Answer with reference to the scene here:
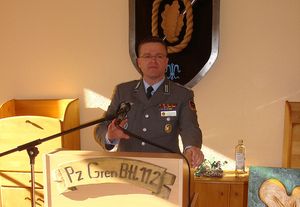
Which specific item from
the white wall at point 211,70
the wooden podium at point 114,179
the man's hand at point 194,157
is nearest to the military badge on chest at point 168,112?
the man's hand at point 194,157

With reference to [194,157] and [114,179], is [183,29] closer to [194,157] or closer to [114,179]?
[194,157]

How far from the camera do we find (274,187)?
2232mm

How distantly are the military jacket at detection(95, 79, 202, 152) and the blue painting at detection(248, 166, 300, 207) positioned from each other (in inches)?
39.0

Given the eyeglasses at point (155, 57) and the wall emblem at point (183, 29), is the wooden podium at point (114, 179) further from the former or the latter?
the wall emblem at point (183, 29)

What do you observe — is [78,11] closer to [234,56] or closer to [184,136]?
[234,56]

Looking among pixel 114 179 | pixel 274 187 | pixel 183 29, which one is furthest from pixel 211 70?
pixel 114 179

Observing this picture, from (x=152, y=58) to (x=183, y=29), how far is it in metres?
1.19

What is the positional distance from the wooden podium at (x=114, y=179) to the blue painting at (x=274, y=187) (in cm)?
144

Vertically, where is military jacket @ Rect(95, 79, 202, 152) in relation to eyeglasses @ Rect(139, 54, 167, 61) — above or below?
below

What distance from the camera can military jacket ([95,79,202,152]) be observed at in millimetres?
1522

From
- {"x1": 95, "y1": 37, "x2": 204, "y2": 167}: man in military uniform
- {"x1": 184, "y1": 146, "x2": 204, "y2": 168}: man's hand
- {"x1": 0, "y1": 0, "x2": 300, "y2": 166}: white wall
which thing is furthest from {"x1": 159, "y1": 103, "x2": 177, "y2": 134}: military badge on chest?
{"x1": 0, "y1": 0, "x2": 300, "y2": 166}: white wall

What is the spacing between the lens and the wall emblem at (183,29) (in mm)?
2545

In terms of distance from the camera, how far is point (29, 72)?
2932mm

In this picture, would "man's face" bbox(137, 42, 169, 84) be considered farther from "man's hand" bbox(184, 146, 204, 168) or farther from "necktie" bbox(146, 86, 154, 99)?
"man's hand" bbox(184, 146, 204, 168)
